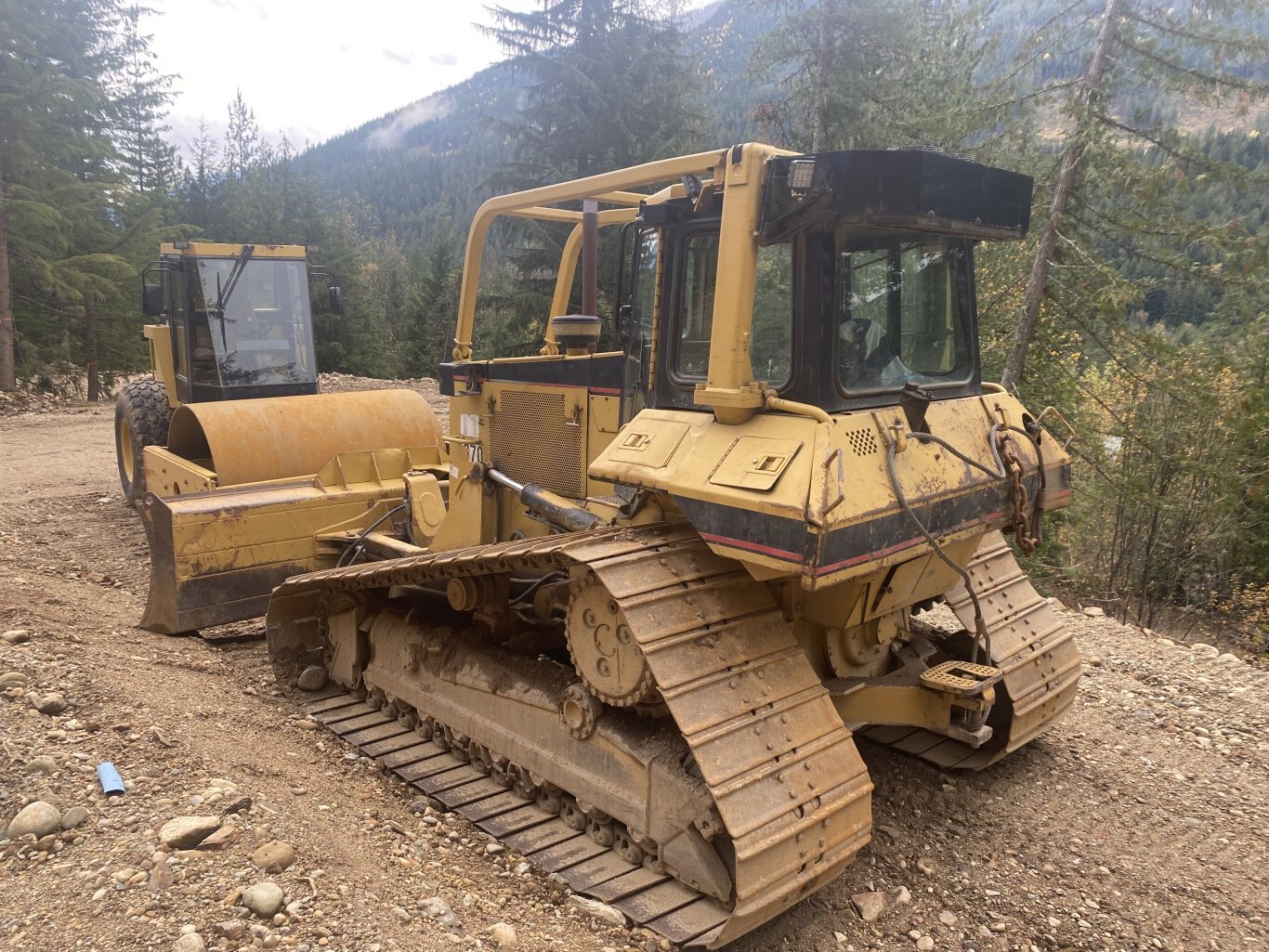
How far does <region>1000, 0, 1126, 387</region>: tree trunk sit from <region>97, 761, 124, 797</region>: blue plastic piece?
30.3 ft

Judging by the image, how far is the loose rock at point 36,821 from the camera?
3.15 meters

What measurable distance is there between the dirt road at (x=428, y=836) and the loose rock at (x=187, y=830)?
0.09ft

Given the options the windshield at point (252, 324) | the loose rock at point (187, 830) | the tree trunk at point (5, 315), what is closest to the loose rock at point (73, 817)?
the loose rock at point (187, 830)

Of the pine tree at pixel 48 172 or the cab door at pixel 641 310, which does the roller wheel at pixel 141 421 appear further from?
the pine tree at pixel 48 172

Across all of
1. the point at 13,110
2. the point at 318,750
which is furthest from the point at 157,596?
the point at 13,110

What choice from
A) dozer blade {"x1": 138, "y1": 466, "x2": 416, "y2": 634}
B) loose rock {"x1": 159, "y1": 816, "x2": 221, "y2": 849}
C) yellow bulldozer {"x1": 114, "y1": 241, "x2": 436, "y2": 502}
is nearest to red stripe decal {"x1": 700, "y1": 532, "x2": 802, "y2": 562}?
loose rock {"x1": 159, "y1": 816, "x2": 221, "y2": 849}

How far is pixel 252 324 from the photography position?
353 inches

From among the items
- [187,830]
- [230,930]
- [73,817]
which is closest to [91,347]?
[73,817]

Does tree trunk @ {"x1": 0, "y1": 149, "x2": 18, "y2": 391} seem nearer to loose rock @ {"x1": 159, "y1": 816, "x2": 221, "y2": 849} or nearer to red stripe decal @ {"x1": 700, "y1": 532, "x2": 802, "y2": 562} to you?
loose rock @ {"x1": 159, "y1": 816, "x2": 221, "y2": 849}

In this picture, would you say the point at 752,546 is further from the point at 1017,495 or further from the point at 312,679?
the point at 312,679

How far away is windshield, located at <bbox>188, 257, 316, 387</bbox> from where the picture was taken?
28.7ft

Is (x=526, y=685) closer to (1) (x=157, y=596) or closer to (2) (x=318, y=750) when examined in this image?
(2) (x=318, y=750)

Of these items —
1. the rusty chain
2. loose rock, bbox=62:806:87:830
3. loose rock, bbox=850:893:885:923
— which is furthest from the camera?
the rusty chain

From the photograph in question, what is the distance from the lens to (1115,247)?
11.0m
